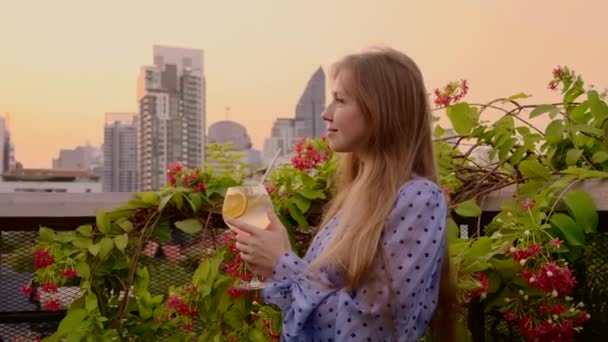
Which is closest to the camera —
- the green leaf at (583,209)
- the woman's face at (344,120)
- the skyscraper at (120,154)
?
the woman's face at (344,120)

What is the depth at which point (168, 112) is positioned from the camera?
74.3m

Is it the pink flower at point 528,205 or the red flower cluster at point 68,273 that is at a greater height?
the pink flower at point 528,205

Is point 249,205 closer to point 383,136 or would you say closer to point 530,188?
point 383,136

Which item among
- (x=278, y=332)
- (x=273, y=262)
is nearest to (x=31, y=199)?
(x=278, y=332)

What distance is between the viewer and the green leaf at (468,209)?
1960 millimetres

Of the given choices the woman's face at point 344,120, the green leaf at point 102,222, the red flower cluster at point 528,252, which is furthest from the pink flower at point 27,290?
the red flower cluster at point 528,252

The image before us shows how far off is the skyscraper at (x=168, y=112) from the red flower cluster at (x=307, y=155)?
221 ft

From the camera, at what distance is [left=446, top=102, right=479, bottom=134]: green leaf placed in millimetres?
2287

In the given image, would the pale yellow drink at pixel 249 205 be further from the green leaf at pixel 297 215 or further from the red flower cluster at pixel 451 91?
the red flower cluster at pixel 451 91

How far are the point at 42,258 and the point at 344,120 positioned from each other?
3.44 ft

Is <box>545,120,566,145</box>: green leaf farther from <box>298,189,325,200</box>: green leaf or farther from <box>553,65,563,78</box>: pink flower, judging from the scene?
<box>298,189,325,200</box>: green leaf

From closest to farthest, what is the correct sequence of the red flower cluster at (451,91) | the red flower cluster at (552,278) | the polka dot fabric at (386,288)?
the polka dot fabric at (386,288)
the red flower cluster at (552,278)
the red flower cluster at (451,91)

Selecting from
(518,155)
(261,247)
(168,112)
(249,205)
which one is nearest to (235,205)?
(249,205)

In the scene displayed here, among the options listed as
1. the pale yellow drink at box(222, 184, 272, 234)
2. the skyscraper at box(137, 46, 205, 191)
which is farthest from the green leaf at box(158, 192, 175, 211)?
the skyscraper at box(137, 46, 205, 191)
